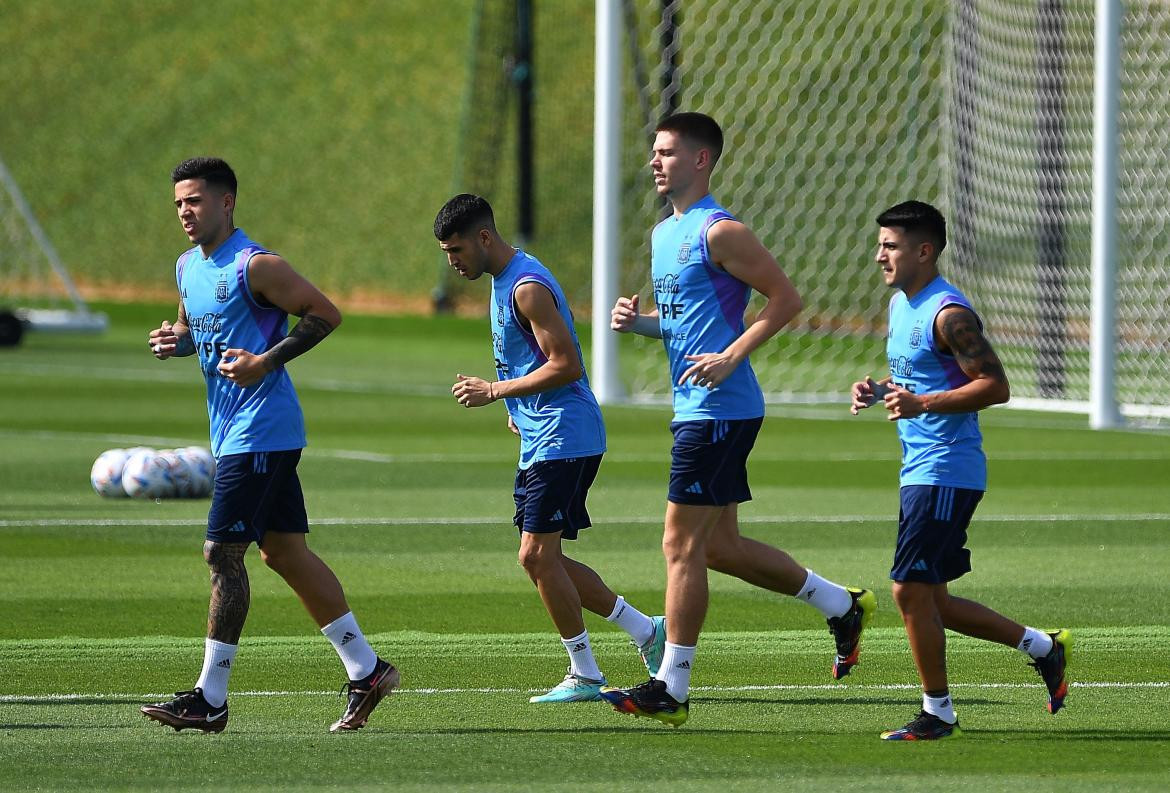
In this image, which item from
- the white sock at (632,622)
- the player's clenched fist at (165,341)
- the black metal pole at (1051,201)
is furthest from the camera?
the black metal pole at (1051,201)

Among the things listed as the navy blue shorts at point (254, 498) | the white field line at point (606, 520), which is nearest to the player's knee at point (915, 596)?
the navy blue shorts at point (254, 498)

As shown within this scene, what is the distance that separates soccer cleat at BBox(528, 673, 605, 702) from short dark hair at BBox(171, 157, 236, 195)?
7.09 ft

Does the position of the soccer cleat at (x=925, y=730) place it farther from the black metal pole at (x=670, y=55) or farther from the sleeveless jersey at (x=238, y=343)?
the black metal pole at (x=670, y=55)

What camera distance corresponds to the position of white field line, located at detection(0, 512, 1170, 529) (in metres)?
13.0

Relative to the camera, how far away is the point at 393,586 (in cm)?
1066

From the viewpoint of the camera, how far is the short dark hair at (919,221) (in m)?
7.03

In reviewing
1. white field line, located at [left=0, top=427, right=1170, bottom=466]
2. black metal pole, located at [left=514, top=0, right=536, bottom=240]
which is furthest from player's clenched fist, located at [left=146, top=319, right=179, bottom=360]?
black metal pole, located at [left=514, top=0, right=536, bottom=240]

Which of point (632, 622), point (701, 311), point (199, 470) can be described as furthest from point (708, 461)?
point (199, 470)

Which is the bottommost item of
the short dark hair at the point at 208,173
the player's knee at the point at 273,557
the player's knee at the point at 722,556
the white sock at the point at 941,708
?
the white sock at the point at 941,708

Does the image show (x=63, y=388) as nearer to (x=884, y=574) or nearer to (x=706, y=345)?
(x=884, y=574)

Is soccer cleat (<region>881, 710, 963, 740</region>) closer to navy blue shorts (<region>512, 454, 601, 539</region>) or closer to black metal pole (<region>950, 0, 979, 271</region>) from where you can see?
navy blue shorts (<region>512, 454, 601, 539</region>)

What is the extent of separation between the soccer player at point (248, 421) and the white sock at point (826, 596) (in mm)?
1851

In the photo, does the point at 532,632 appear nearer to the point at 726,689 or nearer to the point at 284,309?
the point at 726,689

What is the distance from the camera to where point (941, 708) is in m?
6.91
